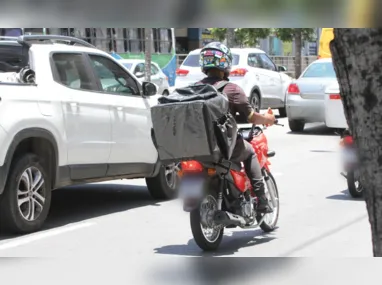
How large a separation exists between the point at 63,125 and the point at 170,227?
1491 millimetres

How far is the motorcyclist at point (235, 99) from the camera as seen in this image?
19.2 ft

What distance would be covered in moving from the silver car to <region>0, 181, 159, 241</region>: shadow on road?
7028mm

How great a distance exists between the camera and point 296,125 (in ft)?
53.5

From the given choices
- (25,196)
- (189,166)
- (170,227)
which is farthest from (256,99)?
(189,166)

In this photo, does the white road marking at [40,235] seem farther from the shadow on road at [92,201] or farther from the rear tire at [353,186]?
the rear tire at [353,186]

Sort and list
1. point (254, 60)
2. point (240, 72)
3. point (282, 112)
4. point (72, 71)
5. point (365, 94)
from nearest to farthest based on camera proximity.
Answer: point (365, 94), point (72, 71), point (240, 72), point (254, 60), point (282, 112)

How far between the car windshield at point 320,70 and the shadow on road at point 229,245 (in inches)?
373

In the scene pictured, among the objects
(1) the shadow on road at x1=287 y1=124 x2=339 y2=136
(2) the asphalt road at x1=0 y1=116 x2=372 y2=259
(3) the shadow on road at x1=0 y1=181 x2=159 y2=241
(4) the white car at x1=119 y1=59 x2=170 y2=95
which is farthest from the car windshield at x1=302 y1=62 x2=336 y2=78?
(4) the white car at x1=119 y1=59 x2=170 y2=95

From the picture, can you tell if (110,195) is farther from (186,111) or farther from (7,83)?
(186,111)

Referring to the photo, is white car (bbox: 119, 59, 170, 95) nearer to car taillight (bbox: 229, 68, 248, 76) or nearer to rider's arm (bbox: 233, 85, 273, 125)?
car taillight (bbox: 229, 68, 248, 76)

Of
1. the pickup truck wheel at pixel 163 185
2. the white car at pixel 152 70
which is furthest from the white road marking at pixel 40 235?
the white car at pixel 152 70

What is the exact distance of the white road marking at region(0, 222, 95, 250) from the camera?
6199 millimetres

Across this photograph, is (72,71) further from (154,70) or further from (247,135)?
(154,70)

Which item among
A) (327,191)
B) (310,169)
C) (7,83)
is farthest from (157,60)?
(7,83)
